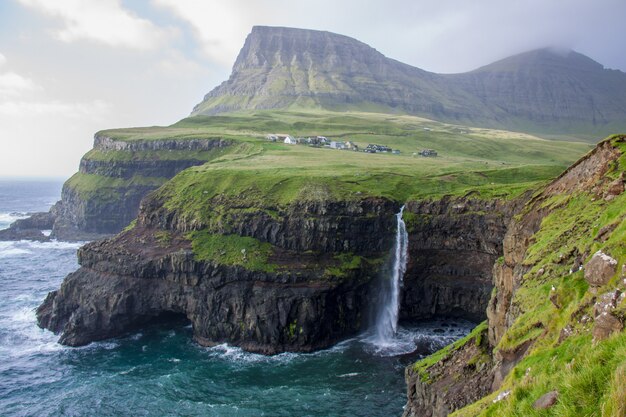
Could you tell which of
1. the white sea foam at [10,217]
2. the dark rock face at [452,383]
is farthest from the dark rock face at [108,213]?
the dark rock face at [452,383]

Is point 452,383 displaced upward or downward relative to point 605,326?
downward

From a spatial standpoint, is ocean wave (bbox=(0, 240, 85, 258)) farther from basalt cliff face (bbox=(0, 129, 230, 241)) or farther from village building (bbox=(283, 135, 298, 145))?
village building (bbox=(283, 135, 298, 145))

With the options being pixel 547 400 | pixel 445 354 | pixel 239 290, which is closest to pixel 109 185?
pixel 239 290

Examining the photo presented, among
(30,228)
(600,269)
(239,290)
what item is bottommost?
(30,228)

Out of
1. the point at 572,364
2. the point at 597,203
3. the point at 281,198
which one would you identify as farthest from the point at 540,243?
the point at 281,198

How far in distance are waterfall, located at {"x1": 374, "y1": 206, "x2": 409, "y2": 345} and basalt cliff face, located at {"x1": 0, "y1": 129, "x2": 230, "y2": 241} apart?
87.0m

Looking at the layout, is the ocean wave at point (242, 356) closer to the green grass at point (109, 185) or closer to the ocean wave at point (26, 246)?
the ocean wave at point (26, 246)

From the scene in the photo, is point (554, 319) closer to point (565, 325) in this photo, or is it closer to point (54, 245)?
point (565, 325)

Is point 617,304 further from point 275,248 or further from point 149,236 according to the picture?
point 149,236

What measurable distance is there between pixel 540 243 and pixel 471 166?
292 ft

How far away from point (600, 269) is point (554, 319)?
A: 12.4 ft

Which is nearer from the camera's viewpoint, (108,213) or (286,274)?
(286,274)

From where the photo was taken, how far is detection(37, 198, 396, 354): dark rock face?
67.3 metres

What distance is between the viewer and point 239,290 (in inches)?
2776
